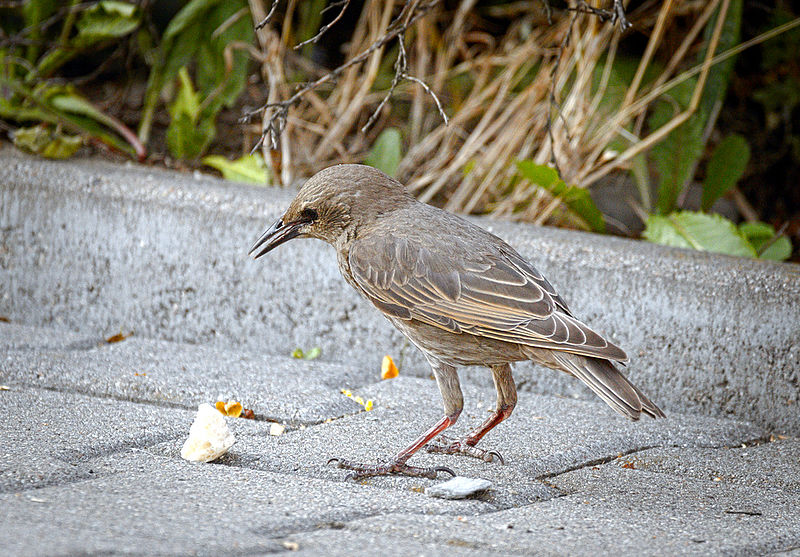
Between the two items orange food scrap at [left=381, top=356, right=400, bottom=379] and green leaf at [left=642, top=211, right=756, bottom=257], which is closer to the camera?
orange food scrap at [left=381, top=356, right=400, bottom=379]

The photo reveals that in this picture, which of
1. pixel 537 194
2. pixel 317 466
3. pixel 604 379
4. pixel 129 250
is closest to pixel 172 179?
pixel 129 250

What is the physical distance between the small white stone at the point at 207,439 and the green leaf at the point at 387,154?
220cm

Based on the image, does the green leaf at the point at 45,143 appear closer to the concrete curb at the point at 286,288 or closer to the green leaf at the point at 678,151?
the concrete curb at the point at 286,288

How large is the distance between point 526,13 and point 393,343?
2.99m

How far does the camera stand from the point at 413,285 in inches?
128

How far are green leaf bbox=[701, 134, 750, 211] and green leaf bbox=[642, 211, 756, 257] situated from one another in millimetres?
490

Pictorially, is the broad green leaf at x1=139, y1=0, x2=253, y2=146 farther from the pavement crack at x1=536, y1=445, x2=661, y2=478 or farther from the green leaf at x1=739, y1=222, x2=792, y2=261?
the pavement crack at x1=536, y1=445, x2=661, y2=478

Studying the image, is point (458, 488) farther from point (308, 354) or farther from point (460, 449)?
point (308, 354)

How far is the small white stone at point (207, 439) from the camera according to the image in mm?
2943

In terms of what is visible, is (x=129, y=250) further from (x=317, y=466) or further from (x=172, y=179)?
(x=317, y=466)

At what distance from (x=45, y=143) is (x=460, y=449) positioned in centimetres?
278

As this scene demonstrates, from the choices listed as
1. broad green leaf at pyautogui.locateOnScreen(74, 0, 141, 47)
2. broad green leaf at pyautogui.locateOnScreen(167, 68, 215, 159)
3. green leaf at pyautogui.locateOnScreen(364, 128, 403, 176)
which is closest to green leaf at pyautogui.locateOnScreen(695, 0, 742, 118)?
green leaf at pyautogui.locateOnScreen(364, 128, 403, 176)

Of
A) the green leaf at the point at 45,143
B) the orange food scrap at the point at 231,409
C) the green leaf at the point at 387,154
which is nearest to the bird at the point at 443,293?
the orange food scrap at the point at 231,409

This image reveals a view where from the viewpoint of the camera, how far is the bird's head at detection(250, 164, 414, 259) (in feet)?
11.2
